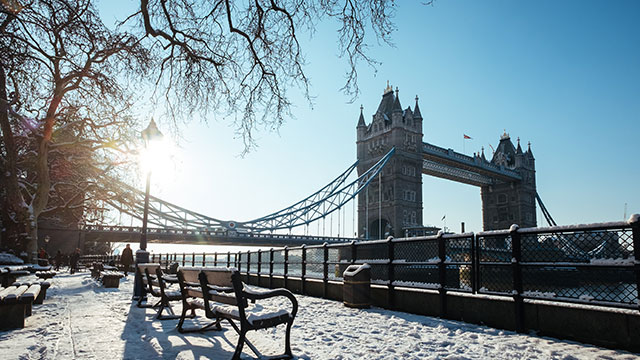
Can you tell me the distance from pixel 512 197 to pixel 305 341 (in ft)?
275

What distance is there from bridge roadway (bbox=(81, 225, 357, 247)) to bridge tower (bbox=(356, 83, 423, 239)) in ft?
29.0

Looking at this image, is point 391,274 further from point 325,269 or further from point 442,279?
point 325,269

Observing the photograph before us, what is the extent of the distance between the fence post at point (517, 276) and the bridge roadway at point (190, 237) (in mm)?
42715

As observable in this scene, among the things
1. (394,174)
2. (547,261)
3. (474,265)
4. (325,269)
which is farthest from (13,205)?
(394,174)

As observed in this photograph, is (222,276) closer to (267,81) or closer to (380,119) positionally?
(267,81)

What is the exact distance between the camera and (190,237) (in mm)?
47000

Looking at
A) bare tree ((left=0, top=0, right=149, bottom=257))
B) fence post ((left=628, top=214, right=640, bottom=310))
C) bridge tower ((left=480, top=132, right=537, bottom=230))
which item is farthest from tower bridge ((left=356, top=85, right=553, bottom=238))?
fence post ((left=628, top=214, right=640, bottom=310))

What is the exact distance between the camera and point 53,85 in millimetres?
12172

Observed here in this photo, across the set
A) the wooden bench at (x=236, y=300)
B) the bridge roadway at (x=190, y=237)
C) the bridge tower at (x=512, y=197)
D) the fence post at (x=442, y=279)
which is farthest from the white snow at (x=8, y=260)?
the bridge tower at (x=512, y=197)

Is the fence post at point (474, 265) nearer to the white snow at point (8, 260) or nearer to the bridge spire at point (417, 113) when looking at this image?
the white snow at point (8, 260)

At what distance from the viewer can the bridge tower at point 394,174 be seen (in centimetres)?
5750

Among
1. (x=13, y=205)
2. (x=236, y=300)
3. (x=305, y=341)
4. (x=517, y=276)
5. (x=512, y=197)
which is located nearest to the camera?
(x=236, y=300)

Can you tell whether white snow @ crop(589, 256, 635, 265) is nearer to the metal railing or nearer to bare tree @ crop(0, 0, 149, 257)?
the metal railing

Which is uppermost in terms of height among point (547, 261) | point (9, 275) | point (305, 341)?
point (547, 261)
